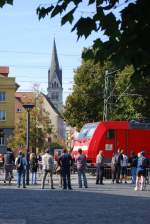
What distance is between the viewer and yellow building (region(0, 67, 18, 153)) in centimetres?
10562

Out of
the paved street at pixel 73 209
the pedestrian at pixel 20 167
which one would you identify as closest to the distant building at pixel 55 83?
the pedestrian at pixel 20 167

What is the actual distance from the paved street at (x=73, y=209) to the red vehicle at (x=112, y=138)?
17.7 meters

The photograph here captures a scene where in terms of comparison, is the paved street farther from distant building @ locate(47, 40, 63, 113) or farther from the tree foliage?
distant building @ locate(47, 40, 63, 113)

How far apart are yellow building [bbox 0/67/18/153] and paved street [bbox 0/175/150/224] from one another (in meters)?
81.7

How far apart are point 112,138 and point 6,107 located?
65.7 m

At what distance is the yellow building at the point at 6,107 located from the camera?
347ft

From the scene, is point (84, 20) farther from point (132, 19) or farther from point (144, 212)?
point (144, 212)

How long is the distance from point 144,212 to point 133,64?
34.0 feet

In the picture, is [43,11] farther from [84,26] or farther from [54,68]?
[54,68]

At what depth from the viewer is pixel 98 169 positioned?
3331 centimetres

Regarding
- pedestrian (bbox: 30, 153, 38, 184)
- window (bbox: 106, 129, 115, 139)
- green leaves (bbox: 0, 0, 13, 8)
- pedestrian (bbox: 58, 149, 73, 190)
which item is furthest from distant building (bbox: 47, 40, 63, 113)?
green leaves (bbox: 0, 0, 13, 8)

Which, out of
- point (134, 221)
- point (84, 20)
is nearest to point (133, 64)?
point (84, 20)

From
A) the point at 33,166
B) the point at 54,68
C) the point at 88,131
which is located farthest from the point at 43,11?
the point at 54,68

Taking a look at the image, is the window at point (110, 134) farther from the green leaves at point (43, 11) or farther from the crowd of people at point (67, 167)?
the green leaves at point (43, 11)
